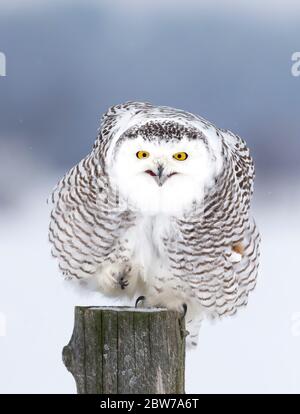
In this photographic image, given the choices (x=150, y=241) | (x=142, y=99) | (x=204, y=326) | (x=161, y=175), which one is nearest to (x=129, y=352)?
(x=161, y=175)

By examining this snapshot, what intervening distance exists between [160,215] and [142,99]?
3.22 metres

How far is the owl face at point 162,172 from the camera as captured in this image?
3754 mm

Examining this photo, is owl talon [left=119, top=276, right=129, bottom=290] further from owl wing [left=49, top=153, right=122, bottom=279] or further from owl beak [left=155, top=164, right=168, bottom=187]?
owl beak [left=155, top=164, right=168, bottom=187]

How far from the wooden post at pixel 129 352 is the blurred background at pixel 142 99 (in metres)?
1.07

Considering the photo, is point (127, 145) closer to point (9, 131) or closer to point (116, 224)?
point (116, 224)

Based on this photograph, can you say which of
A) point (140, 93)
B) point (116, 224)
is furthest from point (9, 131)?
point (116, 224)

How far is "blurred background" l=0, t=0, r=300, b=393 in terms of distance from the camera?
6086 mm

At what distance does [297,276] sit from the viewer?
278 inches

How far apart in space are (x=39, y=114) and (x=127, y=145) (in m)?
4.48

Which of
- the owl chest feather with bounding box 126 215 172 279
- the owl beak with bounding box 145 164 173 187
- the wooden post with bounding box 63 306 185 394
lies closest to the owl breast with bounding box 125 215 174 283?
the owl chest feather with bounding box 126 215 172 279

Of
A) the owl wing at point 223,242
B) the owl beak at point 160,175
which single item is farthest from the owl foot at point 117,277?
the owl beak at point 160,175

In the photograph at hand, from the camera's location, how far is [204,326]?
18.5ft
